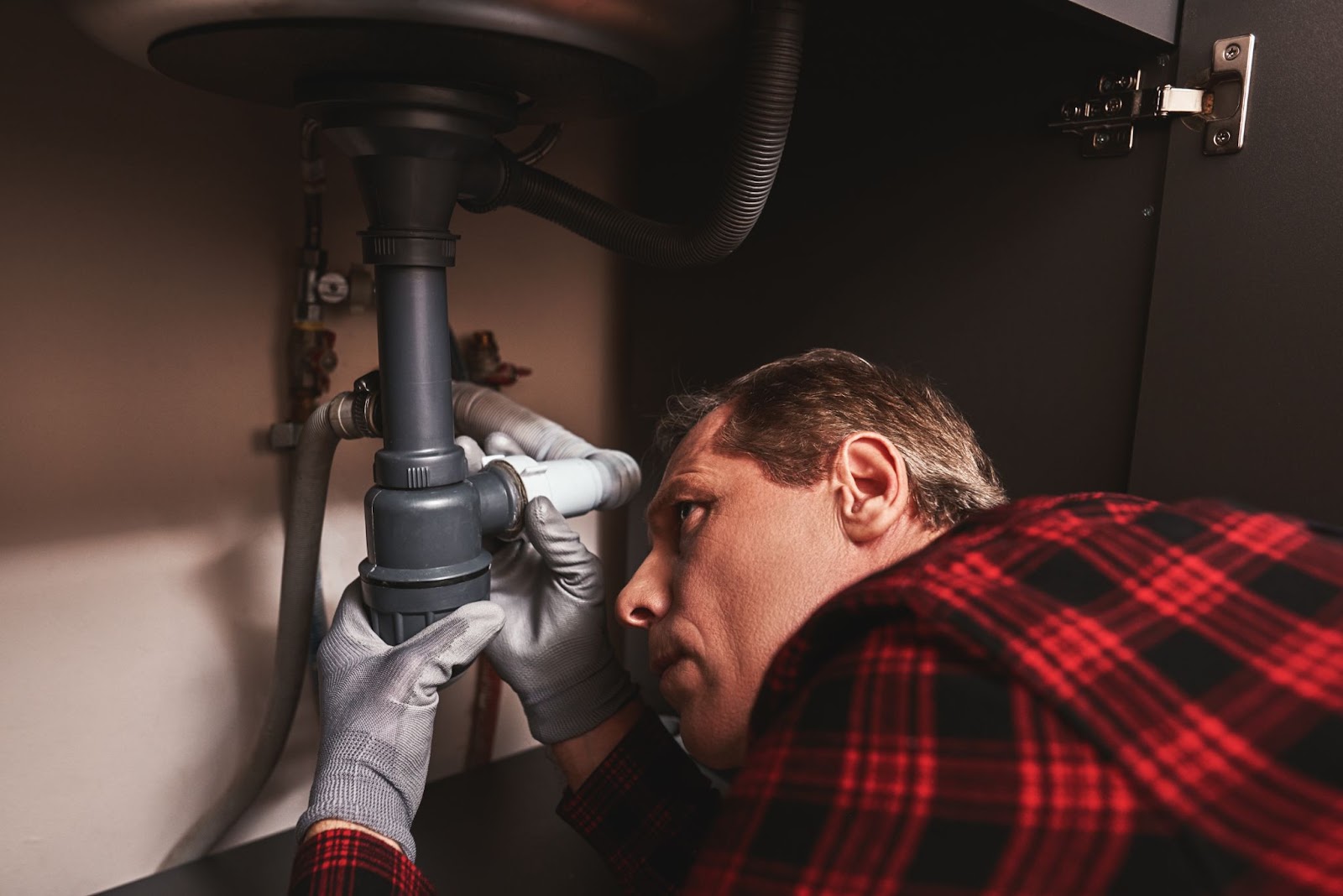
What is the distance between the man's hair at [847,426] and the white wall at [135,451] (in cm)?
57

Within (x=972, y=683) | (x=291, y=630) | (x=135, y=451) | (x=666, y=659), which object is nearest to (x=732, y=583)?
(x=666, y=659)

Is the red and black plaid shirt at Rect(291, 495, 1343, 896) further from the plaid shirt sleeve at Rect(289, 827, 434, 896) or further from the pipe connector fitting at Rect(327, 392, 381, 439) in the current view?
the pipe connector fitting at Rect(327, 392, 381, 439)

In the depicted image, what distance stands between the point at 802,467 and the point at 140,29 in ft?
1.58

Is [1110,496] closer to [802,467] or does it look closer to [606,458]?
[802,467]

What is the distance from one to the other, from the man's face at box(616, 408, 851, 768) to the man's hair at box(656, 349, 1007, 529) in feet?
0.05

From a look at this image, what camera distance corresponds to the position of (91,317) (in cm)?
86

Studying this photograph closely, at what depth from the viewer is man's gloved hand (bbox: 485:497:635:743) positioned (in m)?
0.76

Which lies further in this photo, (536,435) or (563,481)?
→ (536,435)

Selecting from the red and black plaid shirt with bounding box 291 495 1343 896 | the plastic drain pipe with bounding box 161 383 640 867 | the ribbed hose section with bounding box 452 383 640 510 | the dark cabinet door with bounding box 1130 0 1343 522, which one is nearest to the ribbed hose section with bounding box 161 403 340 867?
the plastic drain pipe with bounding box 161 383 640 867

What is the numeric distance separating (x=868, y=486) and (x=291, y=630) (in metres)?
0.65

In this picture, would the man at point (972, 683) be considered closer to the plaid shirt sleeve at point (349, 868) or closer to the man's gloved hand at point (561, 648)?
the plaid shirt sleeve at point (349, 868)

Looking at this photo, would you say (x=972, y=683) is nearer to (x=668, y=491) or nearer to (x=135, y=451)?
(x=668, y=491)

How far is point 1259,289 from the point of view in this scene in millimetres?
665

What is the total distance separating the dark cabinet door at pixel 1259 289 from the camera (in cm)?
63
